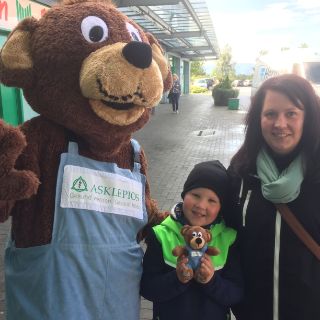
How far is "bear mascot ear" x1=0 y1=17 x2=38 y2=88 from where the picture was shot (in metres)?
1.54

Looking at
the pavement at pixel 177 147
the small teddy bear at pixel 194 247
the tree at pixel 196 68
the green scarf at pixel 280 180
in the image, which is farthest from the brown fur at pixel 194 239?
the tree at pixel 196 68

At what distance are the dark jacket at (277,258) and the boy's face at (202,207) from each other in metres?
0.15

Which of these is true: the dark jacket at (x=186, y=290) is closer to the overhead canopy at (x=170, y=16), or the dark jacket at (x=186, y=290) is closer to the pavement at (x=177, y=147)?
the pavement at (x=177, y=147)

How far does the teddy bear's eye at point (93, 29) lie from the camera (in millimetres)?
1585

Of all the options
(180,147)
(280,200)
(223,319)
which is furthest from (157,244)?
(180,147)

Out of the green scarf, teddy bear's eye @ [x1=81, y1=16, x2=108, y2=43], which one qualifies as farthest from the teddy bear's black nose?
the green scarf

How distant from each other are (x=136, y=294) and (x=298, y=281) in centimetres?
75

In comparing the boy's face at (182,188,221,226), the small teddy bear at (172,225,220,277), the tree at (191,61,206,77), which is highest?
the tree at (191,61,206,77)

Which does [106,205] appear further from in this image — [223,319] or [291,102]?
[291,102]

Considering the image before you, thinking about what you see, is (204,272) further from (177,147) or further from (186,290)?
(177,147)

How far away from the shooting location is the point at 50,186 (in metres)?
1.59

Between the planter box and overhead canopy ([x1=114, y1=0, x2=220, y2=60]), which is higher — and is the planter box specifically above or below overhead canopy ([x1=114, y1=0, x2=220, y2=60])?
below

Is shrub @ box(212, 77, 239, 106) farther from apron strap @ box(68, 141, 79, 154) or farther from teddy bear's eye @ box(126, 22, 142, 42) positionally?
apron strap @ box(68, 141, 79, 154)

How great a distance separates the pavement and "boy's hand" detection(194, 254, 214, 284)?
4.99 feet
